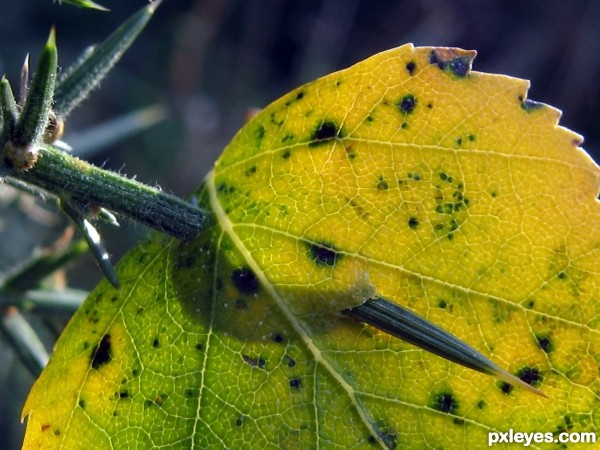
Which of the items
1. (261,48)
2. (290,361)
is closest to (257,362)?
(290,361)

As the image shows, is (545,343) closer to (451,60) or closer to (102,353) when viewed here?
(451,60)

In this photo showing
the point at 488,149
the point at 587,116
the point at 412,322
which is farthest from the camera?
the point at 587,116

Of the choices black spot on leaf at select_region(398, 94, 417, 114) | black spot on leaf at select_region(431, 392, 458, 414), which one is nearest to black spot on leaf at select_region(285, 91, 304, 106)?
black spot on leaf at select_region(398, 94, 417, 114)

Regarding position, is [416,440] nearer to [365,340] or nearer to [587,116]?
[365,340]

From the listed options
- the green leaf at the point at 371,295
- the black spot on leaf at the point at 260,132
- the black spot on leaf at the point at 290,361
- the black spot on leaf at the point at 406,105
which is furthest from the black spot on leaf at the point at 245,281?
the black spot on leaf at the point at 406,105

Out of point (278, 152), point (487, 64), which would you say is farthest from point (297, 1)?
point (278, 152)

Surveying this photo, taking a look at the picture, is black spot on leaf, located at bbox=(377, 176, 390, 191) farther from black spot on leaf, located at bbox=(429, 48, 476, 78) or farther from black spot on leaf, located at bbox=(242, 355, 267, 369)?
black spot on leaf, located at bbox=(242, 355, 267, 369)
